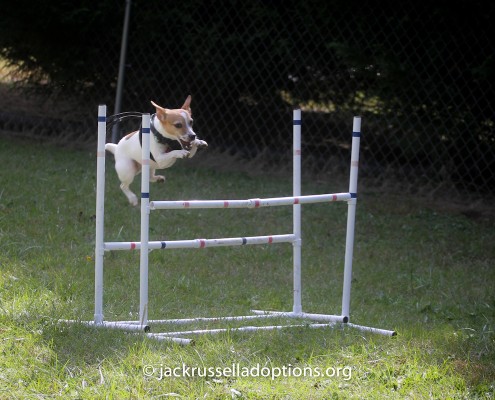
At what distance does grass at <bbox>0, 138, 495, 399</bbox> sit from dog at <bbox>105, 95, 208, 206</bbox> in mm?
846

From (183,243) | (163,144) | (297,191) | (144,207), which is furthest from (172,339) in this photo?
(297,191)

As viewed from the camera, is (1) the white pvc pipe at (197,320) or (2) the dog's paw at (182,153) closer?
(2) the dog's paw at (182,153)

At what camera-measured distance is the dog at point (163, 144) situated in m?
3.51

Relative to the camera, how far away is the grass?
11.7 feet

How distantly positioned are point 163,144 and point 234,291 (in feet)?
5.55

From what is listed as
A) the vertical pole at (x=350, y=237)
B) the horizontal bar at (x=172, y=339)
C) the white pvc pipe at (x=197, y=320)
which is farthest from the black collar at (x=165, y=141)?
the vertical pole at (x=350, y=237)

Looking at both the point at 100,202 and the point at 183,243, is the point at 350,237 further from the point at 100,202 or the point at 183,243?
the point at 100,202

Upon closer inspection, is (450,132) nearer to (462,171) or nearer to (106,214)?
(462,171)

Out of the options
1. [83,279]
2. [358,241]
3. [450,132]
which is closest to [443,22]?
[450,132]

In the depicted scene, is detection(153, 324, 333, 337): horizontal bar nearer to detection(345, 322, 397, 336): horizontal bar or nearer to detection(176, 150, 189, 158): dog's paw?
detection(345, 322, 397, 336): horizontal bar

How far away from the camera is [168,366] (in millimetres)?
3586

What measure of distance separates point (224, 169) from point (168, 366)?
499 centimetres

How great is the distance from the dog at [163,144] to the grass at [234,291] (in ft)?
2.78

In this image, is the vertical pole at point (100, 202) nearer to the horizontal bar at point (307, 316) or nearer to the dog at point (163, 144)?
the dog at point (163, 144)
